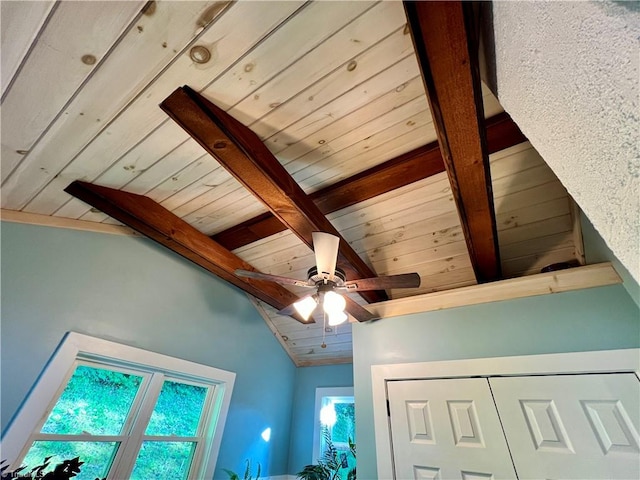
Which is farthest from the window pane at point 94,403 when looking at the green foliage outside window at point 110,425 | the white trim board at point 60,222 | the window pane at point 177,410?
the white trim board at point 60,222

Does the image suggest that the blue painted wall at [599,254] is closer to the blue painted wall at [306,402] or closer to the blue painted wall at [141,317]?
the blue painted wall at [306,402]

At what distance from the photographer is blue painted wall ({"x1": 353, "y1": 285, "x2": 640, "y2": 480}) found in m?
1.65

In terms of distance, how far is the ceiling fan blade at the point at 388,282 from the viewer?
151cm

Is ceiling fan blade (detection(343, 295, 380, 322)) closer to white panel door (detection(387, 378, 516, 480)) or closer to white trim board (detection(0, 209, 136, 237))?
white panel door (detection(387, 378, 516, 480))

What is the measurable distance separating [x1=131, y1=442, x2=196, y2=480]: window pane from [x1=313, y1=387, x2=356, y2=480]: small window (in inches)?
55.1

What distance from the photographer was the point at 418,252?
92.0 inches

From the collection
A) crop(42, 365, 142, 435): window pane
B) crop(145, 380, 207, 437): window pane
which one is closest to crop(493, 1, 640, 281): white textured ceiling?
crop(42, 365, 142, 435): window pane

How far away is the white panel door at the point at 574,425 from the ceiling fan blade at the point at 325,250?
4.32ft

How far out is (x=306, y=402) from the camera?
350cm

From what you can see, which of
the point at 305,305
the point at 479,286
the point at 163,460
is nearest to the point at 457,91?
the point at 305,305

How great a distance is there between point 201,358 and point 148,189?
1571 millimetres

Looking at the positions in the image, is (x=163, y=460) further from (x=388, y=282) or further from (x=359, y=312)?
(x=388, y=282)

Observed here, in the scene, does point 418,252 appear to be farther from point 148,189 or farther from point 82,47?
point 82,47

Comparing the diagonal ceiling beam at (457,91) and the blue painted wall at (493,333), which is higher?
the diagonal ceiling beam at (457,91)
